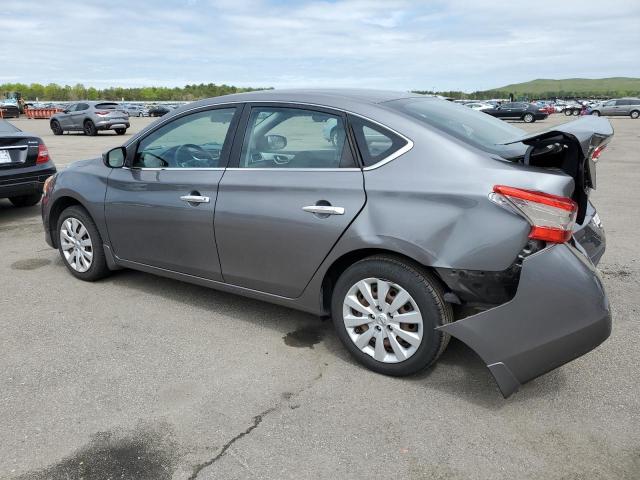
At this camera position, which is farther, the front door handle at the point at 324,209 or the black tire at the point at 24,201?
the black tire at the point at 24,201

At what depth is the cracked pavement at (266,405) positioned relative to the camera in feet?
8.22

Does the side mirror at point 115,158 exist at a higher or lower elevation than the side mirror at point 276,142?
lower

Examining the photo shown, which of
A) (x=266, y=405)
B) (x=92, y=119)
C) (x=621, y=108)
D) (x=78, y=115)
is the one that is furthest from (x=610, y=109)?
(x=266, y=405)

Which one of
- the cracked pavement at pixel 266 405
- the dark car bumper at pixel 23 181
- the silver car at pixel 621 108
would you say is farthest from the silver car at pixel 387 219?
the silver car at pixel 621 108

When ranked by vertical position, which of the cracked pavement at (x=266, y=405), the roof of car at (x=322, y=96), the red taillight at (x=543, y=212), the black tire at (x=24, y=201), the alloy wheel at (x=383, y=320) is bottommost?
the cracked pavement at (x=266, y=405)

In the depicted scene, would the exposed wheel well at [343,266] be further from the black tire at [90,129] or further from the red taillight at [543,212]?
the black tire at [90,129]

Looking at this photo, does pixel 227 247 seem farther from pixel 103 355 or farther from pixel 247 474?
pixel 247 474

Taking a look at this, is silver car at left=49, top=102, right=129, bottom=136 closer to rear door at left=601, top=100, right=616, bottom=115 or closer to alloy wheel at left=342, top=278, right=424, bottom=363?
alloy wheel at left=342, top=278, right=424, bottom=363

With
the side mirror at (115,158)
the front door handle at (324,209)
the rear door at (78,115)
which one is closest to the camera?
the front door handle at (324,209)

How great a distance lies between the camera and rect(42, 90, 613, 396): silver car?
9.00ft

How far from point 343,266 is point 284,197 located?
1.88 ft

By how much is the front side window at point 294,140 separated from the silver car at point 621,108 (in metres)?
46.5

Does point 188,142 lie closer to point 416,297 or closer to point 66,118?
point 416,297

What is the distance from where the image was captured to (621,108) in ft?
147
